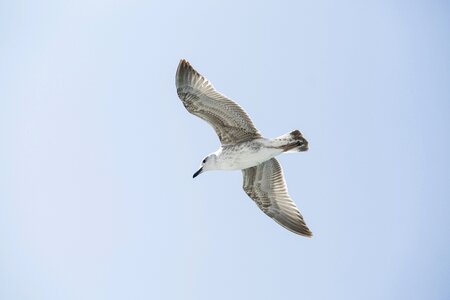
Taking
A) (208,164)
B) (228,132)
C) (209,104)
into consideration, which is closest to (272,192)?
(208,164)

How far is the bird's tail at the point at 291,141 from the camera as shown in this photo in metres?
10.2

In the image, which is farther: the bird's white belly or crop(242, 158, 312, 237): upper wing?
crop(242, 158, 312, 237): upper wing

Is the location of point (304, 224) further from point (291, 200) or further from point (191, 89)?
point (191, 89)

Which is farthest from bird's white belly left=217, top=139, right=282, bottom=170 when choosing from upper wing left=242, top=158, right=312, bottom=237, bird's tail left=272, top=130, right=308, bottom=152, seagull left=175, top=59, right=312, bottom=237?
upper wing left=242, top=158, right=312, bottom=237

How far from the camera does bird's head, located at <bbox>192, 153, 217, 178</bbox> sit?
10.6m

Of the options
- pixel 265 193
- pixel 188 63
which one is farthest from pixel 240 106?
pixel 265 193

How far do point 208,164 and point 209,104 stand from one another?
44.3 inches

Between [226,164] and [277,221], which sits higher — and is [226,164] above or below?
above

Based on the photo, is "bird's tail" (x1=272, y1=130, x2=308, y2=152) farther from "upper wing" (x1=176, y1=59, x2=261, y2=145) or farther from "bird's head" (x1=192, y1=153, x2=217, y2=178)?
"bird's head" (x1=192, y1=153, x2=217, y2=178)

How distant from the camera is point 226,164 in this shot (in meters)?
10.6

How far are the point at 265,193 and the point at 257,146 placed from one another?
1378mm

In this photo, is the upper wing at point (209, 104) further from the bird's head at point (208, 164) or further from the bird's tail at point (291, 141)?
the bird's head at point (208, 164)

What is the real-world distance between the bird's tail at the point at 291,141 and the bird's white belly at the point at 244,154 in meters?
0.14

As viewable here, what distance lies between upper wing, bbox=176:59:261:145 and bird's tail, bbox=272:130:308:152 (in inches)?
17.4
